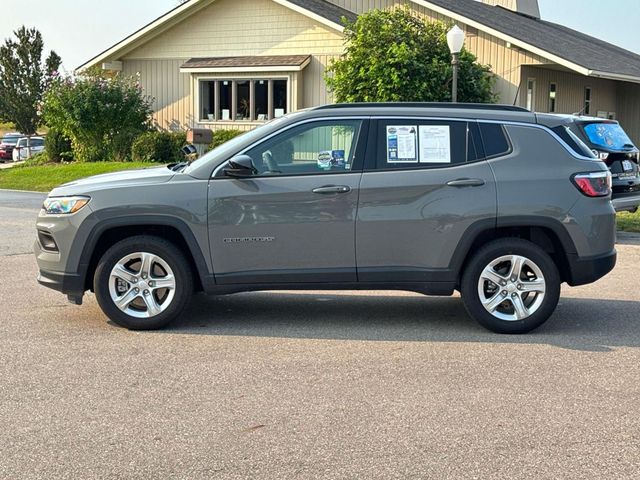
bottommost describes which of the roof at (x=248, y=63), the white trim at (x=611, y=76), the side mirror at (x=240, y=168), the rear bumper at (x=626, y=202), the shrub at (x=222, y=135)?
the rear bumper at (x=626, y=202)

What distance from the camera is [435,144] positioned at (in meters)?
6.54

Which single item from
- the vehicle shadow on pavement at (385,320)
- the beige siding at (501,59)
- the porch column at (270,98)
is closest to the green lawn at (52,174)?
the porch column at (270,98)

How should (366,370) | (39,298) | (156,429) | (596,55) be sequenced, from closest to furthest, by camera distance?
(156,429)
(366,370)
(39,298)
(596,55)

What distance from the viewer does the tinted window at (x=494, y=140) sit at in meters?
6.54

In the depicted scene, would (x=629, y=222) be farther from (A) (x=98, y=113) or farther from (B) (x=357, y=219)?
(A) (x=98, y=113)

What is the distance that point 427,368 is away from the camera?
5590 mm

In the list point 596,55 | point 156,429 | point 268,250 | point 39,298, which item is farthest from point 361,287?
point 596,55

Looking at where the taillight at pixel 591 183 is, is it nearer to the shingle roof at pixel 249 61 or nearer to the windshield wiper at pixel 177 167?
the windshield wiper at pixel 177 167

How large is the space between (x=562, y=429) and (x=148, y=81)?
25.1m

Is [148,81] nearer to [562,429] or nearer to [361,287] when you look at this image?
[361,287]

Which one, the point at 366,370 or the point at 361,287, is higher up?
the point at 361,287

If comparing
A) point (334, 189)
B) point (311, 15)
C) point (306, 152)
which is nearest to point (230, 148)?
point (306, 152)

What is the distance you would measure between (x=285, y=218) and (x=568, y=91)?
22881 mm

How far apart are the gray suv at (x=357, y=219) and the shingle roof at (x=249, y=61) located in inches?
708
